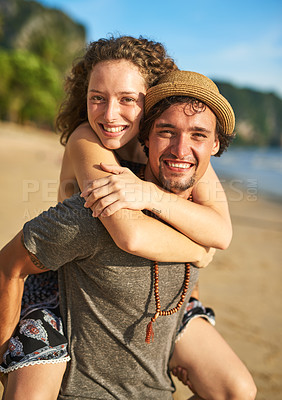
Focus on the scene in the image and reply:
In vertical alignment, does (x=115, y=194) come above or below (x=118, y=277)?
above

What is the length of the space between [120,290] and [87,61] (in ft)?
5.72

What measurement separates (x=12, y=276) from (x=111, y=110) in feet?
4.05

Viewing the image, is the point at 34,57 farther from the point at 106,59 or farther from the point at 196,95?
the point at 196,95

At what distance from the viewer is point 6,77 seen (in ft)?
130

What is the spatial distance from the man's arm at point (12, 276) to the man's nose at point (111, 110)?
97cm

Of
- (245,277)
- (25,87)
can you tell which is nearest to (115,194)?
(245,277)

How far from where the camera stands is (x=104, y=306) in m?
2.20

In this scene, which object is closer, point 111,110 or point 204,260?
point 204,260

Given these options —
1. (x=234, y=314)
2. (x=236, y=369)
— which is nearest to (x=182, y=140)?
(x=236, y=369)

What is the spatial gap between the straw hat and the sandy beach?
2606 millimetres

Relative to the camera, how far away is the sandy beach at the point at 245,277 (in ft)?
13.3

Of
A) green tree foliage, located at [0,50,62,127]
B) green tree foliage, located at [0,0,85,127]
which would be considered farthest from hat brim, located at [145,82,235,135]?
green tree foliage, located at [0,50,62,127]

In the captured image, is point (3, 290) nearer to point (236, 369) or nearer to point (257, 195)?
point (236, 369)

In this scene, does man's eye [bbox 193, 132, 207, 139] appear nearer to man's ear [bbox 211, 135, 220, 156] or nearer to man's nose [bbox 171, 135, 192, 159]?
man's nose [bbox 171, 135, 192, 159]
